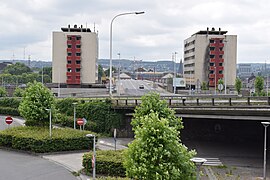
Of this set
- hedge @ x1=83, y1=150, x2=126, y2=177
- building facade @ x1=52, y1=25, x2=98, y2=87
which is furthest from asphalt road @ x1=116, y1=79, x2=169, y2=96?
hedge @ x1=83, y1=150, x2=126, y2=177

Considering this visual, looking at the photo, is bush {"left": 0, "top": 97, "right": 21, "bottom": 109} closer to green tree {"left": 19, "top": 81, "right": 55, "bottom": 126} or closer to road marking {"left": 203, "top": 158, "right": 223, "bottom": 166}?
green tree {"left": 19, "top": 81, "right": 55, "bottom": 126}

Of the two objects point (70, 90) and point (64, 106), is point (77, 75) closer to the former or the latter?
point (70, 90)

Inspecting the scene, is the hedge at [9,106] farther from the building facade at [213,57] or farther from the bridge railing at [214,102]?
the building facade at [213,57]

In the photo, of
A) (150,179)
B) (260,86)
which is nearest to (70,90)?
(260,86)

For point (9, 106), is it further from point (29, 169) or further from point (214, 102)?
point (29, 169)

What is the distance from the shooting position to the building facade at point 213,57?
88375mm

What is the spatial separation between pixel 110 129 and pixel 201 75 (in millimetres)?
57120

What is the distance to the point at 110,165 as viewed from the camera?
21.5 meters

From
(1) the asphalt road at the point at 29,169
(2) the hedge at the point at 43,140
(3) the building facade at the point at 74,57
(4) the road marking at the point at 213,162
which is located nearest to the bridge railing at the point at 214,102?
(4) the road marking at the point at 213,162

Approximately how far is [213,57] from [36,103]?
211 feet

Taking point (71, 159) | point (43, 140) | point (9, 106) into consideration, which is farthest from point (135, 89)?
point (71, 159)

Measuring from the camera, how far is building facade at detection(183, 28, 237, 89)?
88.4 metres

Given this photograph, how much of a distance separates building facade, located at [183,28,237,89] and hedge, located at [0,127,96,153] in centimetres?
6027

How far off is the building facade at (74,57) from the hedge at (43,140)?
5308 cm
